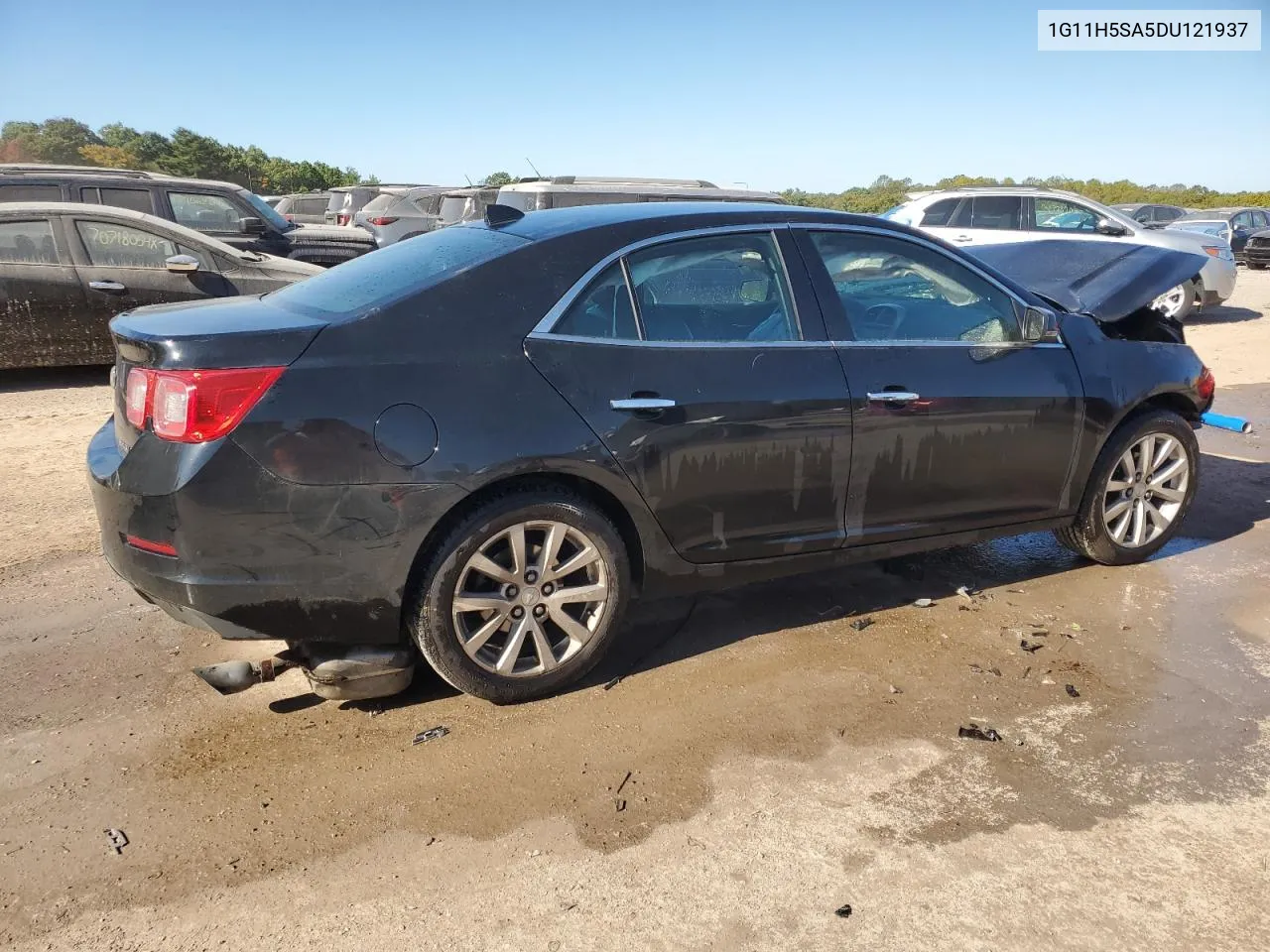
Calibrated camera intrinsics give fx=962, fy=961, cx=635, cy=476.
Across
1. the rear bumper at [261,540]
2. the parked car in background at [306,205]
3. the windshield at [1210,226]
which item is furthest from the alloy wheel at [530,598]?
the parked car in background at [306,205]

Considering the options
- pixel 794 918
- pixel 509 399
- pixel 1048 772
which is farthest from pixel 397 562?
pixel 1048 772

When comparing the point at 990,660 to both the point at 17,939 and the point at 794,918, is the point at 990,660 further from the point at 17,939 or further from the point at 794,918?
the point at 17,939

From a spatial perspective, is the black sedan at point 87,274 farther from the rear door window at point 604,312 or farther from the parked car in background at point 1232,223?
the parked car in background at point 1232,223

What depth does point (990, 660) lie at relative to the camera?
385 centimetres

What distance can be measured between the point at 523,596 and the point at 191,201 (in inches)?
399

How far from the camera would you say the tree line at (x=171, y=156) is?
50.7 m

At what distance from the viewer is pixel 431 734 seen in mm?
3248

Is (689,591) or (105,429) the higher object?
(105,429)

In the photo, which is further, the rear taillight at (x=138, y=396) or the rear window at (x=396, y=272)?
the rear window at (x=396, y=272)

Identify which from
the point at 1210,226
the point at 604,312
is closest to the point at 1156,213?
Result: the point at 1210,226

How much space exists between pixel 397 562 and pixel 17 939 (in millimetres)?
1359

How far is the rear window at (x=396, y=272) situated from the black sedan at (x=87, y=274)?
489 centimetres

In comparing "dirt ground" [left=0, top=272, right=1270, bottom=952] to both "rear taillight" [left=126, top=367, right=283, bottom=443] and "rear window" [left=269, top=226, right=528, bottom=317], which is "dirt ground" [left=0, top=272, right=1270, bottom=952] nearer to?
"rear taillight" [left=126, top=367, right=283, bottom=443]

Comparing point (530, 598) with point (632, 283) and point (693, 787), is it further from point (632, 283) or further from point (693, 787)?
point (632, 283)
